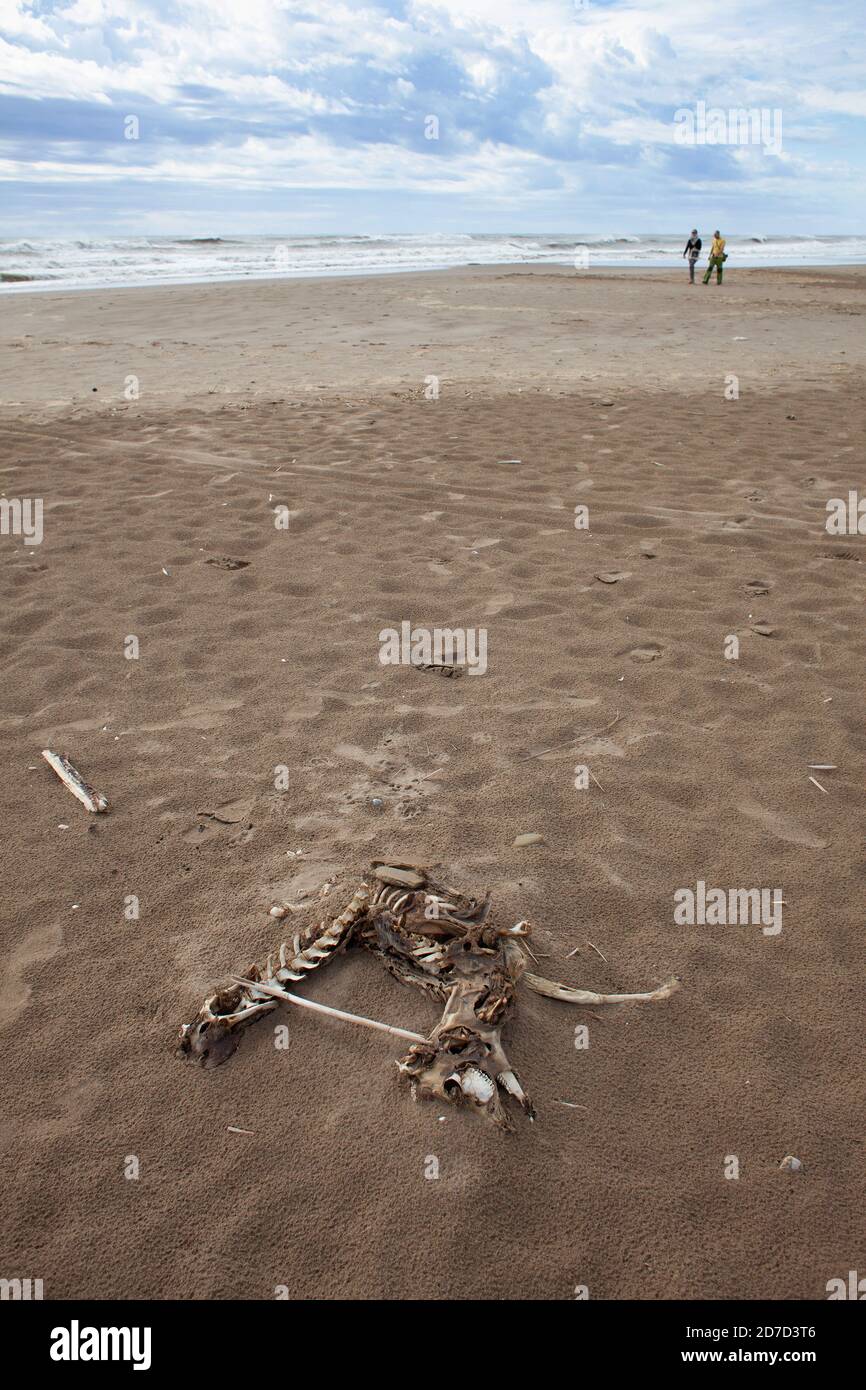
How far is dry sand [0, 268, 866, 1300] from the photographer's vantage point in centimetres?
183

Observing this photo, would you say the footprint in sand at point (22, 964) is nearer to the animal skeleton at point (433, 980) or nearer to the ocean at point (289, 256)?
the animal skeleton at point (433, 980)

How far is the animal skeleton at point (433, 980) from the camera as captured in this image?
207cm

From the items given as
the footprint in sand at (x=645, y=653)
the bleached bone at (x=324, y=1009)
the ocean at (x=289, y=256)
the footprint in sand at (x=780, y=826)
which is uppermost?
the ocean at (x=289, y=256)

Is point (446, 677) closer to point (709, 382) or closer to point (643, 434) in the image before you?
point (643, 434)

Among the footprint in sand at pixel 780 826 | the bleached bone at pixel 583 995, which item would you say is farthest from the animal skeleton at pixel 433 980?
the footprint in sand at pixel 780 826

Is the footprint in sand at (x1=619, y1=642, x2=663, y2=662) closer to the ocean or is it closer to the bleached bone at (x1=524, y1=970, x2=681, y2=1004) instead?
the bleached bone at (x1=524, y1=970, x2=681, y2=1004)

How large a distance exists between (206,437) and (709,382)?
5.85 meters

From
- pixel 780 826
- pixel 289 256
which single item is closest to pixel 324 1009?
pixel 780 826

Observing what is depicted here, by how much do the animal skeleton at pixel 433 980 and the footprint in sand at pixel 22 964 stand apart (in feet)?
1.57

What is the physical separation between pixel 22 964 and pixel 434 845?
4.08 ft

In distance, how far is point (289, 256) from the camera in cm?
3641

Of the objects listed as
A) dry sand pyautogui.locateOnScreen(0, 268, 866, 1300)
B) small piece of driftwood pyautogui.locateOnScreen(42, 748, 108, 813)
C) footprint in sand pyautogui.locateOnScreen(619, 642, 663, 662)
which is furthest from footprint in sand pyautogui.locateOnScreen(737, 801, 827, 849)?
small piece of driftwood pyautogui.locateOnScreen(42, 748, 108, 813)

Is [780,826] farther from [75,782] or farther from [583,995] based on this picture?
[75,782]
